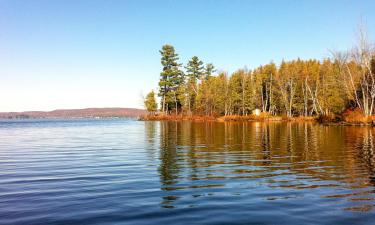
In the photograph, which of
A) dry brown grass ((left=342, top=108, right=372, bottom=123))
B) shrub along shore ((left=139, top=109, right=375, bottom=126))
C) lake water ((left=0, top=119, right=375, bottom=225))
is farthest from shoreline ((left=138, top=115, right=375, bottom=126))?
lake water ((left=0, top=119, right=375, bottom=225))

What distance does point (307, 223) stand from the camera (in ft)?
22.8

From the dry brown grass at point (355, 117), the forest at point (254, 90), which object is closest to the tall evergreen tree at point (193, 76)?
the forest at point (254, 90)

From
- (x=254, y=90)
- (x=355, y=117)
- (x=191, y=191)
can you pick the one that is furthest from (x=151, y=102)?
(x=191, y=191)

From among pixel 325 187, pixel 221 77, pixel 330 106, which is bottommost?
pixel 325 187

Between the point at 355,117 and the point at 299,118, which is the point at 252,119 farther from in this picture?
the point at 355,117

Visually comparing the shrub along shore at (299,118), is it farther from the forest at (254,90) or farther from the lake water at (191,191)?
the lake water at (191,191)

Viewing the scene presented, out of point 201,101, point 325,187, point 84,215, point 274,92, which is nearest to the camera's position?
point 84,215

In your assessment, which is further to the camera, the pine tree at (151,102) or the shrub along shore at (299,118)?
the pine tree at (151,102)

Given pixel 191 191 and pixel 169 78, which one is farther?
pixel 169 78

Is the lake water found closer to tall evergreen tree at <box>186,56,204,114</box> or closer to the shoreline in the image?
the shoreline

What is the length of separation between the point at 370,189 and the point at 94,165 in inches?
485

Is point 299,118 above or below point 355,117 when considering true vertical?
below

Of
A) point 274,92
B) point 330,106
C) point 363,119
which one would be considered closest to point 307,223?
point 363,119

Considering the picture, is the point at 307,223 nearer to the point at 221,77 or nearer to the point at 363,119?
the point at 363,119
